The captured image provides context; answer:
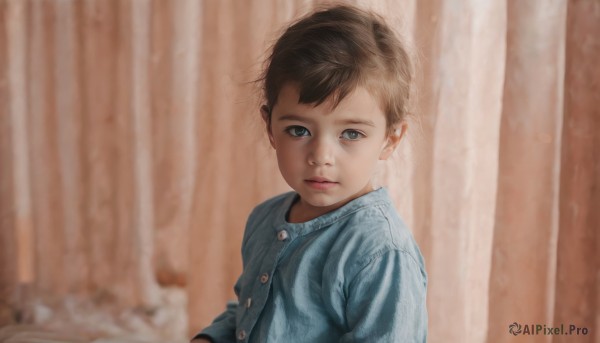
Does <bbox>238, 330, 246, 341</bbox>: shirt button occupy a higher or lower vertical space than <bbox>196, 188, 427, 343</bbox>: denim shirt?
lower

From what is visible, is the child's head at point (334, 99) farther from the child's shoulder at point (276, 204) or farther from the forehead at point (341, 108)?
the child's shoulder at point (276, 204)

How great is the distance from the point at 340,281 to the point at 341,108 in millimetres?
260

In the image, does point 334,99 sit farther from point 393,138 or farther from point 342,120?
point 393,138

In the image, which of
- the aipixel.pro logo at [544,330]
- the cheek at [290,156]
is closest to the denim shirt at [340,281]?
the cheek at [290,156]

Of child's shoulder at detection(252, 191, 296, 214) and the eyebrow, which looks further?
child's shoulder at detection(252, 191, 296, 214)

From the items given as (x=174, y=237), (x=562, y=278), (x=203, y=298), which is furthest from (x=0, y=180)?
(x=562, y=278)

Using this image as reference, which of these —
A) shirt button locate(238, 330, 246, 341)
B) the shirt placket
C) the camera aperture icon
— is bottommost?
the camera aperture icon

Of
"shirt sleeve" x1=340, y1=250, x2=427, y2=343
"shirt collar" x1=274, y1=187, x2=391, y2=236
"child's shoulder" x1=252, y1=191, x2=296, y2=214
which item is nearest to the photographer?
"shirt sleeve" x1=340, y1=250, x2=427, y2=343

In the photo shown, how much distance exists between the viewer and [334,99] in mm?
978

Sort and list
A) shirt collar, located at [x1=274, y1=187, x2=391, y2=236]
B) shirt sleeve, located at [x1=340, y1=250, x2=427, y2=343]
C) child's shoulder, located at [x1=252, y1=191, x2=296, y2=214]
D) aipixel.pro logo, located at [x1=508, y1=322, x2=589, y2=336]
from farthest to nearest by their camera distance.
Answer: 1. aipixel.pro logo, located at [x1=508, y1=322, x2=589, y2=336]
2. child's shoulder, located at [x1=252, y1=191, x2=296, y2=214]
3. shirt collar, located at [x1=274, y1=187, x2=391, y2=236]
4. shirt sleeve, located at [x1=340, y1=250, x2=427, y2=343]

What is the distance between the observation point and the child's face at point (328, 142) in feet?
3.25

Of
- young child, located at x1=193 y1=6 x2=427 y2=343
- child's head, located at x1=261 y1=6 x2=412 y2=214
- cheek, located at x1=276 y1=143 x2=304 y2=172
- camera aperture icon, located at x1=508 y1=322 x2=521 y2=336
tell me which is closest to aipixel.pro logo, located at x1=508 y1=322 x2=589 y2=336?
camera aperture icon, located at x1=508 y1=322 x2=521 y2=336

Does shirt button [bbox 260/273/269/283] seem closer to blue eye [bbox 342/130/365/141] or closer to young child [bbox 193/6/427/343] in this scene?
young child [bbox 193/6/427/343]

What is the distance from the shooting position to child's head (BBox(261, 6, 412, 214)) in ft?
3.22
